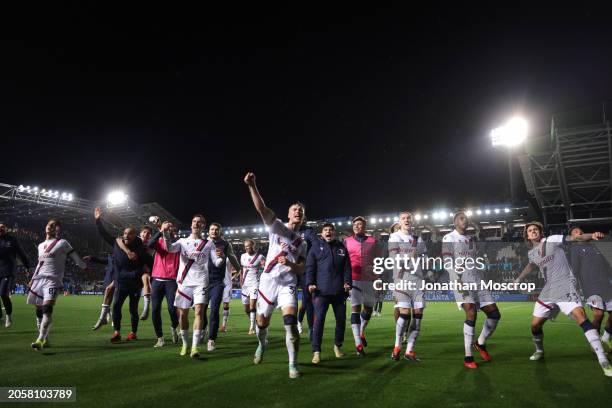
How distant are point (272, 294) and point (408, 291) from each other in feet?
8.03

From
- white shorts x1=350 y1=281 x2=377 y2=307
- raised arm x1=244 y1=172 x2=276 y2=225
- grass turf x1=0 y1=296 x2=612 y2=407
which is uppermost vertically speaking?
raised arm x1=244 y1=172 x2=276 y2=225

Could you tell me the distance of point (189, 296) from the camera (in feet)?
24.0

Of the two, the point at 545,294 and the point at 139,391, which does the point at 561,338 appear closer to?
the point at 545,294

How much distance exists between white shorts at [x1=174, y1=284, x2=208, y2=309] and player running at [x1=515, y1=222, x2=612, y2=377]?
17.5 feet

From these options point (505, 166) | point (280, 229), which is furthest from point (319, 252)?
point (505, 166)

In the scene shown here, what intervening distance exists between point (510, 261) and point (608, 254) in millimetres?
5682

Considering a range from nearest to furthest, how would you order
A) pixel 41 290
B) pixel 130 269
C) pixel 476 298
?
1. pixel 476 298
2. pixel 41 290
3. pixel 130 269

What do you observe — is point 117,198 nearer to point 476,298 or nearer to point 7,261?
point 7,261

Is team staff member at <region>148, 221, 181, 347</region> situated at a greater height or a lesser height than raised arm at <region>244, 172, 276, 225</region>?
lesser

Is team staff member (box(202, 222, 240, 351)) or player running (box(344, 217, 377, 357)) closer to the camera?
team staff member (box(202, 222, 240, 351))

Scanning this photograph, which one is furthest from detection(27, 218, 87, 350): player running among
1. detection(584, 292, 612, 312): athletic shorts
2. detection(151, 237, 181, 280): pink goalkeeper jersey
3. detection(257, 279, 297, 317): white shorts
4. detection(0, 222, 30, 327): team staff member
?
detection(584, 292, 612, 312): athletic shorts

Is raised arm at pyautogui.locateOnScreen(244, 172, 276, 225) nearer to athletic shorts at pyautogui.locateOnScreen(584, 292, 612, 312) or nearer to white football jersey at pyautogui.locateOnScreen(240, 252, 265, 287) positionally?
white football jersey at pyautogui.locateOnScreen(240, 252, 265, 287)

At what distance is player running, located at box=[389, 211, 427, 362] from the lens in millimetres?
6824

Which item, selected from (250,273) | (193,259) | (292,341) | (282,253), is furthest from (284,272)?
(250,273)
